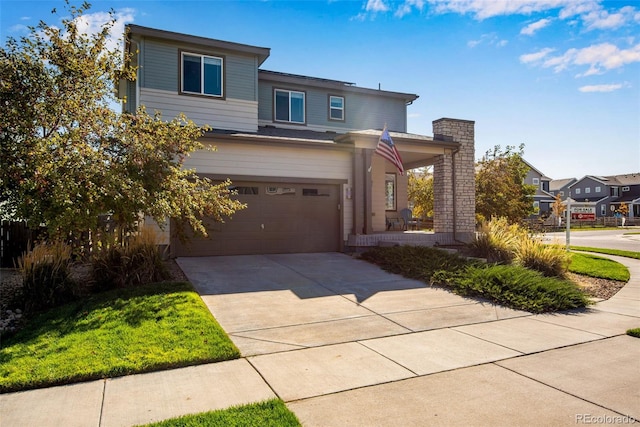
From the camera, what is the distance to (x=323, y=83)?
16969 mm

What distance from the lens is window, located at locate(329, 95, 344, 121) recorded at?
1731 centimetres

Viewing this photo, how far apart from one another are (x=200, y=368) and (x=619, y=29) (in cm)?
1207

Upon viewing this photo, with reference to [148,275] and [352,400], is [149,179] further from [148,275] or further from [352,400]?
[352,400]

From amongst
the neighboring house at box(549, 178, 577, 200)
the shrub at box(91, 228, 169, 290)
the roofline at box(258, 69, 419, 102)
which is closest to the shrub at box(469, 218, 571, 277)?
the roofline at box(258, 69, 419, 102)

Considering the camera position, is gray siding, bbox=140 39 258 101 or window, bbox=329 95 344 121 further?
window, bbox=329 95 344 121

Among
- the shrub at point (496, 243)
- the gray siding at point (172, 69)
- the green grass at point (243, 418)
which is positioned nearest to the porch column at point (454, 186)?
the shrub at point (496, 243)

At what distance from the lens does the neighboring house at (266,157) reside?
12.4 metres

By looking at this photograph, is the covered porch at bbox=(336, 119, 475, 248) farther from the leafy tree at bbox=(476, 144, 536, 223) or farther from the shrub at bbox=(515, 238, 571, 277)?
the leafy tree at bbox=(476, 144, 536, 223)

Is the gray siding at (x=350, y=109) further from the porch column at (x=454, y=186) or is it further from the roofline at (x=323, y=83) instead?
the porch column at (x=454, y=186)

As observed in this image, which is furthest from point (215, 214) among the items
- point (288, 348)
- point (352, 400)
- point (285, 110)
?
point (285, 110)

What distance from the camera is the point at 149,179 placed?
7.73 meters

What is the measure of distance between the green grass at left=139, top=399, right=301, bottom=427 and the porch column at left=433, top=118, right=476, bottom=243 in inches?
459

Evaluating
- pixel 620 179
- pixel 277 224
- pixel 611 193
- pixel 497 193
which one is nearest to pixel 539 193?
pixel 611 193

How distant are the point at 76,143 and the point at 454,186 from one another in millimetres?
11772
